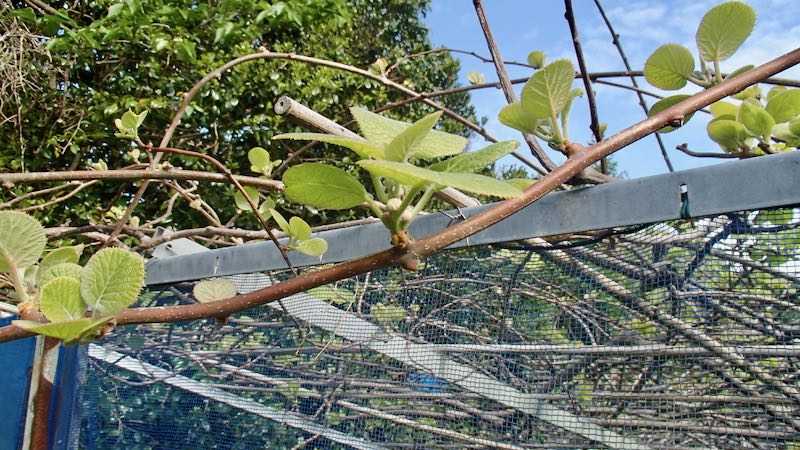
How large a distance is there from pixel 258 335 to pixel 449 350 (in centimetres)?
22

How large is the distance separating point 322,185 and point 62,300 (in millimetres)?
86

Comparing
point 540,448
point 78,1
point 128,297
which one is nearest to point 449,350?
point 540,448

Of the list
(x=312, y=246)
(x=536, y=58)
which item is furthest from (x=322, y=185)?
(x=536, y=58)

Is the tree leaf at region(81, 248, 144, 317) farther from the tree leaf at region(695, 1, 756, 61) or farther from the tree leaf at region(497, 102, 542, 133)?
the tree leaf at region(695, 1, 756, 61)

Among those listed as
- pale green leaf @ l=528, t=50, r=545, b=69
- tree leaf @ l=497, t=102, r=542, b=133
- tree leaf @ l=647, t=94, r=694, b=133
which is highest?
pale green leaf @ l=528, t=50, r=545, b=69

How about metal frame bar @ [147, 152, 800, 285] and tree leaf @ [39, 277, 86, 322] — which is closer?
tree leaf @ [39, 277, 86, 322]

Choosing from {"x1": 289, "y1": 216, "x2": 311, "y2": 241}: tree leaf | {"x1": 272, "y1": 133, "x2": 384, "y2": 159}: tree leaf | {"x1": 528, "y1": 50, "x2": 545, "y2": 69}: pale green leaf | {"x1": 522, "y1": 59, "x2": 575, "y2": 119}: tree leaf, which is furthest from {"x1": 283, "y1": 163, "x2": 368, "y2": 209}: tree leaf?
{"x1": 528, "y1": 50, "x2": 545, "y2": 69}: pale green leaf

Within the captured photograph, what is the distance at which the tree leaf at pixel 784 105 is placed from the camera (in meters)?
0.39

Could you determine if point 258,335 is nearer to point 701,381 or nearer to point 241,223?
point 701,381

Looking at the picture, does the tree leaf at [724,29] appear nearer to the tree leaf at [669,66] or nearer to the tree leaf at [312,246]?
the tree leaf at [669,66]

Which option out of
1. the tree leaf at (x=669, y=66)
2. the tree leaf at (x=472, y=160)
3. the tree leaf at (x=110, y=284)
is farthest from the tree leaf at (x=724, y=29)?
the tree leaf at (x=110, y=284)

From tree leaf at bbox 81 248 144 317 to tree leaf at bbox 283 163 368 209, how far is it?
0.05 meters

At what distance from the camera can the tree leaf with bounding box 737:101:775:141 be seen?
0.38 metres

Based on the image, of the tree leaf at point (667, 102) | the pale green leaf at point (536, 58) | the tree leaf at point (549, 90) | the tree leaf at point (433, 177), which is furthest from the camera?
the pale green leaf at point (536, 58)
